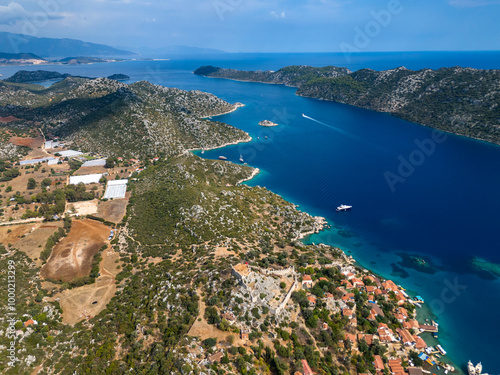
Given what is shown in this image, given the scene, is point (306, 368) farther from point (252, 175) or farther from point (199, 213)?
point (252, 175)

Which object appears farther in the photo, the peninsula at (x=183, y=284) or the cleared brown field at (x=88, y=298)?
the cleared brown field at (x=88, y=298)

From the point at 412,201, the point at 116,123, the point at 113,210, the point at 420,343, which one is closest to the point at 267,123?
the point at 116,123

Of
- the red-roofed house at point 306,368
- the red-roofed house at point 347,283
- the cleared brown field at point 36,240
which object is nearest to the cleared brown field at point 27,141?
the cleared brown field at point 36,240

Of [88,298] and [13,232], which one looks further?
[13,232]

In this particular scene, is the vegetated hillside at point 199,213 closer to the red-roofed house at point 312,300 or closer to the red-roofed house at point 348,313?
the red-roofed house at point 312,300

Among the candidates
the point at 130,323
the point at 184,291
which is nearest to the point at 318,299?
the point at 184,291

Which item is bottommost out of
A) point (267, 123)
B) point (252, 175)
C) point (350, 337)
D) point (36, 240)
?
point (36, 240)

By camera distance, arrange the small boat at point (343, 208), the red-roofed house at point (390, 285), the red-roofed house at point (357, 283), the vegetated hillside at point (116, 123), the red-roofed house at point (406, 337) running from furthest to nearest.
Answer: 1. the vegetated hillside at point (116, 123)
2. the small boat at point (343, 208)
3. the red-roofed house at point (390, 285)
4. the red-roofed house at point (357, 283)
5. the red-roofed house at point (406, 337)
